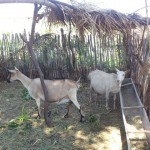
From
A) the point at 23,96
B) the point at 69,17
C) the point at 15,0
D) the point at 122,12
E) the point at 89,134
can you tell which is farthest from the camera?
the point at 23,96

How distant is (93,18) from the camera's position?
23.3ft

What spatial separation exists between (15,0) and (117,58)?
5.69 meters

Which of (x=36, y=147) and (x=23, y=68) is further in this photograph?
(x=23, y=68)

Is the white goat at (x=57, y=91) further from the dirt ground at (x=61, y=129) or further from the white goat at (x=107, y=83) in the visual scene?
the white goat at (x=107, y=83)

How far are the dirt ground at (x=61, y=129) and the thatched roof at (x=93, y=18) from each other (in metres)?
2.19

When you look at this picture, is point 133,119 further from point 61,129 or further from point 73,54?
point 73,54

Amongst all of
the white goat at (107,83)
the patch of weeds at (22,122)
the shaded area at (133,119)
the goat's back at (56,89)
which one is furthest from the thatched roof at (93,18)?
the patch of weeds at (22,122)

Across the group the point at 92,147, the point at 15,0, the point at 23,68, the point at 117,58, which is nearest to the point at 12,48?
the point at 23,68

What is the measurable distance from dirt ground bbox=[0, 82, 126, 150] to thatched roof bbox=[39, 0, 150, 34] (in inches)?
86.3

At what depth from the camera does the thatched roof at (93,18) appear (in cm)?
686

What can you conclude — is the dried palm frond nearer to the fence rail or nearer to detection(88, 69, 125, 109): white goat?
detection(88, 69, 125, 109): white goat

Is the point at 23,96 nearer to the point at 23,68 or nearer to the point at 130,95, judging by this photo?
the point at 23,68

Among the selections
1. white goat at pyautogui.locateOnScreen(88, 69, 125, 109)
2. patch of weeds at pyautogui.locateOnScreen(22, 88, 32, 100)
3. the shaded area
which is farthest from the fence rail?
white goat at pyautogui.locateOnScreen(88, 69, 125, 109)

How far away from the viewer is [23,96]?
30.6 feet
